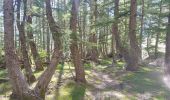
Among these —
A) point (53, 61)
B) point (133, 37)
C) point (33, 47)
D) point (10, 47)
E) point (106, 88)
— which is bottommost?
point (106, 88)

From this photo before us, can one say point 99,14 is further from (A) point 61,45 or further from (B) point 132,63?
(A) point 61,45

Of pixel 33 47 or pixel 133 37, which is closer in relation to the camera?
pixel 33 47

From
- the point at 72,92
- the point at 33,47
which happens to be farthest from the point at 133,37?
the point at 72,92

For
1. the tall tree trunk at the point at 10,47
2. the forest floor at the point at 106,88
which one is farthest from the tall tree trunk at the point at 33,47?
the tall tree trunk at the point at 10,47

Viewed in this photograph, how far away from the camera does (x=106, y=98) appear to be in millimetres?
14344

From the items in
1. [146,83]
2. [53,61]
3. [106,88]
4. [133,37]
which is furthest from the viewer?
[133,37]

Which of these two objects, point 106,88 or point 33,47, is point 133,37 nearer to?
point 106,88

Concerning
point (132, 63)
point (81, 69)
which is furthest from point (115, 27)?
point (81, 69)

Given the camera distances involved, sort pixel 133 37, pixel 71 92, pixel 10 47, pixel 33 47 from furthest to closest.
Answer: pixel 133 37, pixel 33 47, pixel 71 92, pixel 10 47

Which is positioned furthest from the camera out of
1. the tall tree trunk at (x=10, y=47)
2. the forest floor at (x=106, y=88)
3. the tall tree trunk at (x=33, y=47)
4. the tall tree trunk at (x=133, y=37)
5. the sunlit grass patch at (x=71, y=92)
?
the tall tree trunk at (x=133, y=37)

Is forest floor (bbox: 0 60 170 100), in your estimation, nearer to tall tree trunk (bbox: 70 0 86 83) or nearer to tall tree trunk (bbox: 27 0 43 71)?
tall tree trunk (bbox: 70 0 86 83)

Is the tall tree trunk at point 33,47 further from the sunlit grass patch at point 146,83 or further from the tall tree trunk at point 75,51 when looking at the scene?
the sunlit grass patch at point 146,83

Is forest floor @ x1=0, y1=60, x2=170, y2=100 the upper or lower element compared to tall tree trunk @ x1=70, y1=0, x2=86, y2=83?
lower

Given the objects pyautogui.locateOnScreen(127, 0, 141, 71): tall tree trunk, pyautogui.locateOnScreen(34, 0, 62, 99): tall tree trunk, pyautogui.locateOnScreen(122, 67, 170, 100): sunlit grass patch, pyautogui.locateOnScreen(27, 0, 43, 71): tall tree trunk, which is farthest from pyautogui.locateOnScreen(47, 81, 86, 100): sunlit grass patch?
pyautogui.locateOnScreen(127, 0, 141, 71): tall tree trunk
